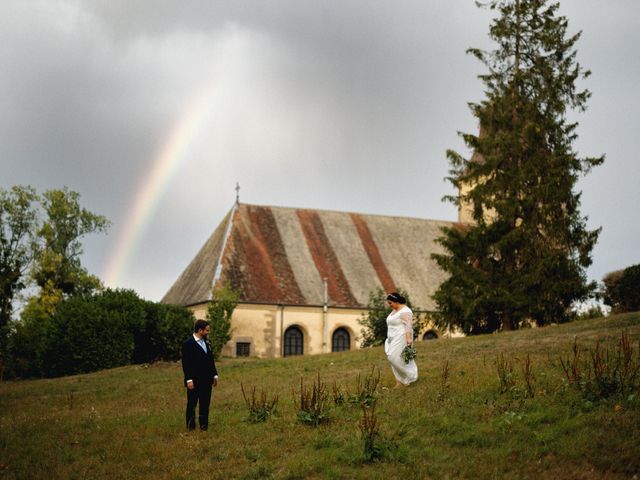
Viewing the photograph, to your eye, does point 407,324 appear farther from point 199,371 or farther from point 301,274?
point 301,274

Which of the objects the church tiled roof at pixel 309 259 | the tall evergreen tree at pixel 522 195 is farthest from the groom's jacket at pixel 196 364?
the church tiled roof at pixel 309 259

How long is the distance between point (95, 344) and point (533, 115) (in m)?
21.4

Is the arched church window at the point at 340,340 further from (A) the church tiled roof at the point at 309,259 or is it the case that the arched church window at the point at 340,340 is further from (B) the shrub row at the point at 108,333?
(B) the shrub row at the point at 108,333

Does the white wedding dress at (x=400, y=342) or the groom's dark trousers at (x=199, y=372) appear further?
the white wedding dress at (x=400, y=342)

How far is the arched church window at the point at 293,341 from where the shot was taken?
1522 inches

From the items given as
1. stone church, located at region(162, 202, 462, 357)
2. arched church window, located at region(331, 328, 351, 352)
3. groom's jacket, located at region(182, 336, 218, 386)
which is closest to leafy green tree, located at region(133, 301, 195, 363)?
stone church, located at region(162, 202, 462, 357)

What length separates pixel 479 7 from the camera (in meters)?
31.8

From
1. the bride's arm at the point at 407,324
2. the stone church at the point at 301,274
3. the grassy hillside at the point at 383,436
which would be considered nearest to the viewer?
the grassy hillside at the point at 383,436

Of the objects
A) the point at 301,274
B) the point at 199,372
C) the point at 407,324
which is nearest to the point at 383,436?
the point at 199,372

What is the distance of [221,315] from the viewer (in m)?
33.9

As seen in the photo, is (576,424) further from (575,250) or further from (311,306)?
(311,306)

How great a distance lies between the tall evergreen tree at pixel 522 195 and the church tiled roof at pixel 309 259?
11314 mm

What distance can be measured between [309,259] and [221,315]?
346 inches

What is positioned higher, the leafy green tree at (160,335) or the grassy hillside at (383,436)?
the leafy green tree at (160,335)
